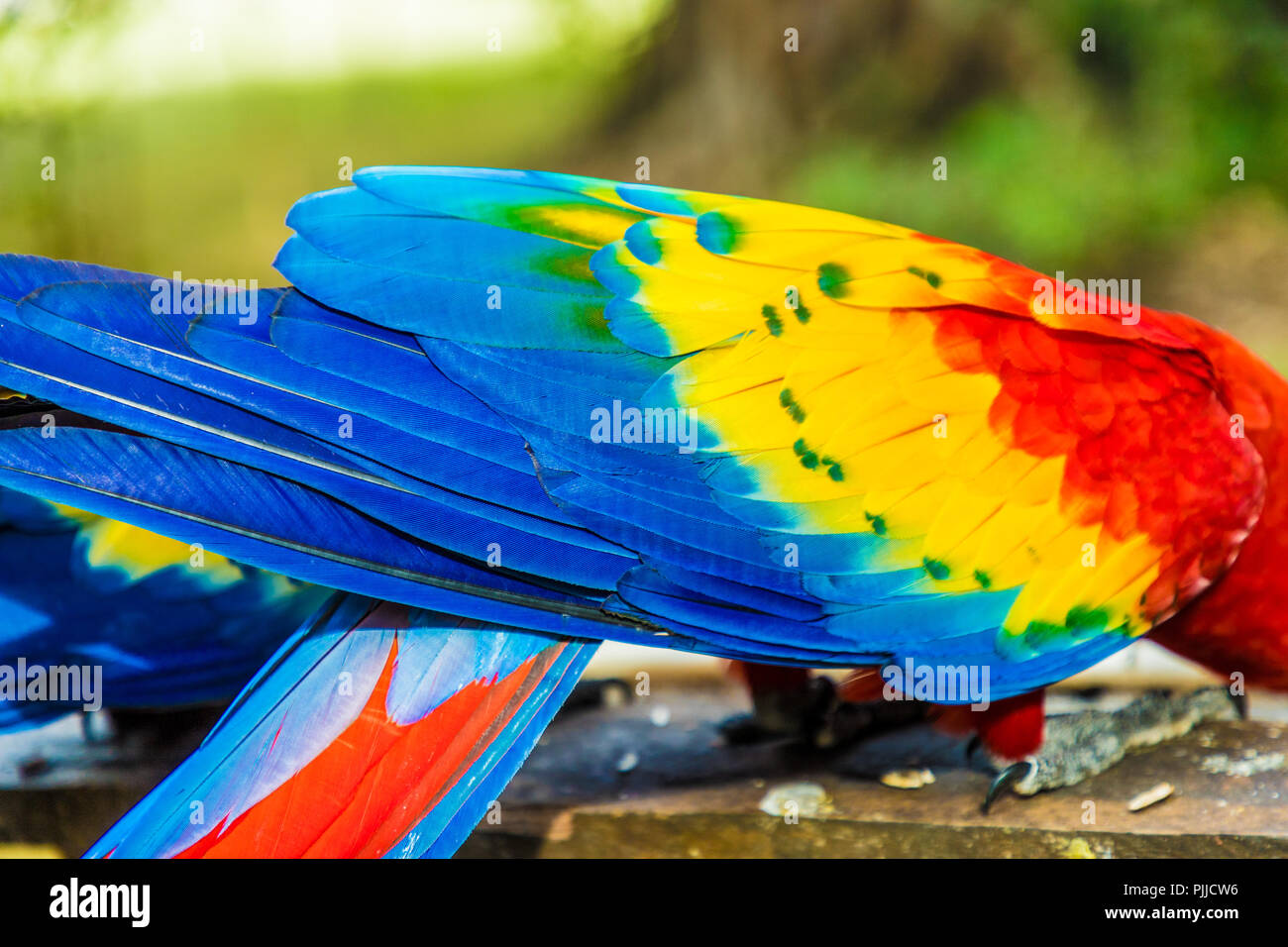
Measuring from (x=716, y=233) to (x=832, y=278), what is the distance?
0.13 m

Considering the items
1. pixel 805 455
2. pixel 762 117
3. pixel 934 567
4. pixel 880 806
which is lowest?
pixel 880 806

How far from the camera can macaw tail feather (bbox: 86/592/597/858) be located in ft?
3.36

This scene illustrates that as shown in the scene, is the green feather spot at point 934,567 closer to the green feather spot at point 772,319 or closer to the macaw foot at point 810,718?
the green feather spot at point 772,319

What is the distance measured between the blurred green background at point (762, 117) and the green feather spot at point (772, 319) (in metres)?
2.84

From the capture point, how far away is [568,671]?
1130 millimetres

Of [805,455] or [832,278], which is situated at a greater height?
[832,278]

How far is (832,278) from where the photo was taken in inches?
46.7

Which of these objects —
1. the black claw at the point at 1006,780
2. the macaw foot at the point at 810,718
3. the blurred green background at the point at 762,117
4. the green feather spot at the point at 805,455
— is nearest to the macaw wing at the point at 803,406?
the green feather spot at the point at 805,455

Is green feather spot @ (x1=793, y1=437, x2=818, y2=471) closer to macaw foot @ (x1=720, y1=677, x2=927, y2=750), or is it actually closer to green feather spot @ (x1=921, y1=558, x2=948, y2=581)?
green feather spot @ (x1=921, y1=558, x2=948, y2=581)

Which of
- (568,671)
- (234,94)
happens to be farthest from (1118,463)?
(234,94)

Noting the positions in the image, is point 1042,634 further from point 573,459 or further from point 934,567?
point 573,459

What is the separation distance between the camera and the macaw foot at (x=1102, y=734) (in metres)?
1.33

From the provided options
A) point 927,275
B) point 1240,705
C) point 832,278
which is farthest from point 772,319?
point 1240,705

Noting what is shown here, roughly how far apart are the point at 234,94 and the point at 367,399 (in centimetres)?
425
